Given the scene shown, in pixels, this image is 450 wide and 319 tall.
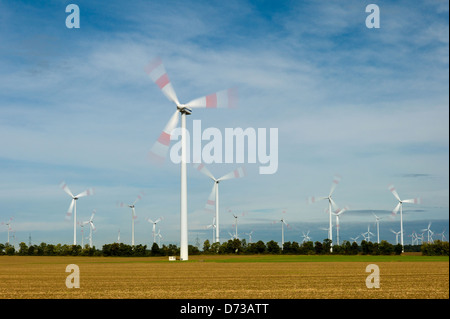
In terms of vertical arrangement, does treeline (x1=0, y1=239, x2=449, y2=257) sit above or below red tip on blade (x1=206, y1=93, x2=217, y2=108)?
below

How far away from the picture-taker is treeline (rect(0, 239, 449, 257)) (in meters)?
157

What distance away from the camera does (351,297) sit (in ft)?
99.7

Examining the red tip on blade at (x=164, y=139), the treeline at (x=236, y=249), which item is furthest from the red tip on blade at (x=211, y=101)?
the treeline at (x=236, y=249)

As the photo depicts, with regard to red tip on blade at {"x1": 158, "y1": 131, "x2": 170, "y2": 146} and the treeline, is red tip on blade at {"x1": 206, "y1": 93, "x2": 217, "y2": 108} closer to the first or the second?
red tip on blade at {"x1": 158, "y1": 131, "x2": 170, "y2": 146}

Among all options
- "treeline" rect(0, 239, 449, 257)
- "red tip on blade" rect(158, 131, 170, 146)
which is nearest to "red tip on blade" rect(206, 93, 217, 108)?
"red tip on blade" rect(158, 131, 170, 146)

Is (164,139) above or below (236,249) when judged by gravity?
above

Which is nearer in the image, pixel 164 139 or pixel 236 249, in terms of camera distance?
pixel 164 139

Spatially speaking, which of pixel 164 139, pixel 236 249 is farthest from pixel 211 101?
pixel 236 249

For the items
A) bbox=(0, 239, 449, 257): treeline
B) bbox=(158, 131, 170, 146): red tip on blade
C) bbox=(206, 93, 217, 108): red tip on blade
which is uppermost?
bbox=(206, 93, 217, 108): red tip on blade

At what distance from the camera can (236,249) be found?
166 metres

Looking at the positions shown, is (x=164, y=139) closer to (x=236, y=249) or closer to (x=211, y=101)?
(x=211, y=101)
